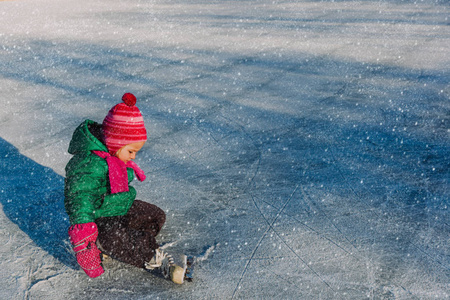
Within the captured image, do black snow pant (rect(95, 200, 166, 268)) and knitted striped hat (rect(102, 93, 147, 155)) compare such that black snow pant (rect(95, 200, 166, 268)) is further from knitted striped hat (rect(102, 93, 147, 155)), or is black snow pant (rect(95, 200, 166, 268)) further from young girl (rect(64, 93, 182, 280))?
knitted striped hat (rect(102, 93, 147, 155))

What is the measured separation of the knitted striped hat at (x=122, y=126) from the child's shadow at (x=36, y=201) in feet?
2.69

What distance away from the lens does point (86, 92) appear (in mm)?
5598

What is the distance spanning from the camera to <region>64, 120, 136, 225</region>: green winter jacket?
2.37 metres

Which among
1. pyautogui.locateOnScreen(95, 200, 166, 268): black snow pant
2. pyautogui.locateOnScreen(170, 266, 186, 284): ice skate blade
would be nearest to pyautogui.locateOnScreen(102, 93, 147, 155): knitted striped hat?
pyautogui.locateOnScreen(95, 200, 166, 268): black snow pant

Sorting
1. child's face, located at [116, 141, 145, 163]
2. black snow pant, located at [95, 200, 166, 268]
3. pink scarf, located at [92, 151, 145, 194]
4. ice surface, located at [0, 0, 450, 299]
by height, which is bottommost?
ice surface, located at [0, 0, 450, 299]

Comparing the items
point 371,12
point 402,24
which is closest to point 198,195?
point 402,24

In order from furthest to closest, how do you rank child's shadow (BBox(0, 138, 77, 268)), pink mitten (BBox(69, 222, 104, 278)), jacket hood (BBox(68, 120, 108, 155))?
child's shadow (BBox(0, 138, 77, 268)) → jacket hood (BBox(68, 120, 108, 155)) → pink mitten (BBox(69, 222, 104, 278))

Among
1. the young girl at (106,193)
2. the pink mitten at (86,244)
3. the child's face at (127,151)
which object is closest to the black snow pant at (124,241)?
the young girl at (106,193)

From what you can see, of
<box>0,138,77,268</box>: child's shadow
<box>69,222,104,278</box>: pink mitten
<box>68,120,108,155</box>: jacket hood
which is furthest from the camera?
<box>0,138,77,268</box>: child's shadow

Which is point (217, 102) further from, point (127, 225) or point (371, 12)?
point (371, 12)

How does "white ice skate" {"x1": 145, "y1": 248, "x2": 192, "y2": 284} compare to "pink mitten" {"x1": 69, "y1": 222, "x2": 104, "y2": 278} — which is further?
"white ice skate" {"x1": 145, "y1": 248, "x2": 192, "y2": 284}

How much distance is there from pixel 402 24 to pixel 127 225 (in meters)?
8.02

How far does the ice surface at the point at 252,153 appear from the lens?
106 inches

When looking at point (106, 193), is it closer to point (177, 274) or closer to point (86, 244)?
point (86, 244)
